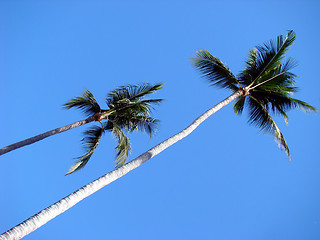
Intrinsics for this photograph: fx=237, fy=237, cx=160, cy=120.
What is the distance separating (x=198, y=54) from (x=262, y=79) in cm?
252

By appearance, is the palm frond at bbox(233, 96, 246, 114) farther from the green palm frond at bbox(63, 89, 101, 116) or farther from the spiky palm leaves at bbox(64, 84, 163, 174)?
the green palm frond at bbox(63, 89, 101, 116)

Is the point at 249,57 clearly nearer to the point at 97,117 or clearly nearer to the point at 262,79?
the point at 262,79

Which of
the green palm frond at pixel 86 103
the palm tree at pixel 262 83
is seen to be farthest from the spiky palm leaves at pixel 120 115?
the palm tree at pixel 262 83

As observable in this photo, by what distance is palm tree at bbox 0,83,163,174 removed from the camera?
373 inches

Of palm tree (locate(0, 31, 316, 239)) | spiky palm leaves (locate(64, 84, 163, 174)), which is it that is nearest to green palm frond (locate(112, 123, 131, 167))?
spiky palm leaves (locate(64, 84, 163, 174))

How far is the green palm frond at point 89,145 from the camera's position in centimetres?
967

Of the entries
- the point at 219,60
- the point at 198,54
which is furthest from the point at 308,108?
the point at 198,54

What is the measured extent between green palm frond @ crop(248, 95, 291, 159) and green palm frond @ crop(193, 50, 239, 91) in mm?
1163

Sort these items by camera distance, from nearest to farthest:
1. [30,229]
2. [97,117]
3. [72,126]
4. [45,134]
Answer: [30,229] → [45,134] → [72,126] → [97,117]

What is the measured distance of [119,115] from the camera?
9891 mm

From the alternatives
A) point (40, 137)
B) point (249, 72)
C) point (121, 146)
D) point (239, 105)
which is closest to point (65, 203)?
point (40, 137)

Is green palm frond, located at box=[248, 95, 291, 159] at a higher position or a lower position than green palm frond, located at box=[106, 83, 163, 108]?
lower

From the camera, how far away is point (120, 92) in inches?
382

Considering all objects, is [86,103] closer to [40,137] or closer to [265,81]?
[40,137]
